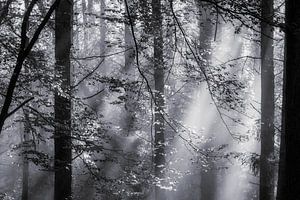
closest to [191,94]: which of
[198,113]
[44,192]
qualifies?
[198,113]

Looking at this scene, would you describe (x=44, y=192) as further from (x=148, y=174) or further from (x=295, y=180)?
(x=295, y=180)

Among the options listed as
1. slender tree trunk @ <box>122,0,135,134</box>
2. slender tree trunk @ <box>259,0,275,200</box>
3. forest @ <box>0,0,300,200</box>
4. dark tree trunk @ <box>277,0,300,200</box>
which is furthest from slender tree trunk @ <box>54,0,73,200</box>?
slender tree trunk @ <box>259,0,275,200</box>

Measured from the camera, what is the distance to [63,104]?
8.39 meters

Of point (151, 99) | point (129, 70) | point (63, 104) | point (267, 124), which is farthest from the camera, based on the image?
point (129, 70)

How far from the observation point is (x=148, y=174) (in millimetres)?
11078

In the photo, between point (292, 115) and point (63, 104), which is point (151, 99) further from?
point (63, 104)

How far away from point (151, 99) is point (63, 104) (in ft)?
11.8

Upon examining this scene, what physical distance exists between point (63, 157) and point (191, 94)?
48.6 ft

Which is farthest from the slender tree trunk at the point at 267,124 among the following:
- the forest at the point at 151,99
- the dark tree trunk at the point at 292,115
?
the dark tree trunk at the point at 292,115

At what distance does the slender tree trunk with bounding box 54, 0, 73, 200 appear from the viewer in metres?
8.34

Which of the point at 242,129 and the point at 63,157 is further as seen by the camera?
the point at 242,129

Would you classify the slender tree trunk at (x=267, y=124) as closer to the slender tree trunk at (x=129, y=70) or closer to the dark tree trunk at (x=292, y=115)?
the slender tree trunk at (x=129, y=70)

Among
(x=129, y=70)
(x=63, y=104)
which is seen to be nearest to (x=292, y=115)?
(x=63, y=104)

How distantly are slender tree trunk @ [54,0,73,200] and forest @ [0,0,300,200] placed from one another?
0.07 ft
